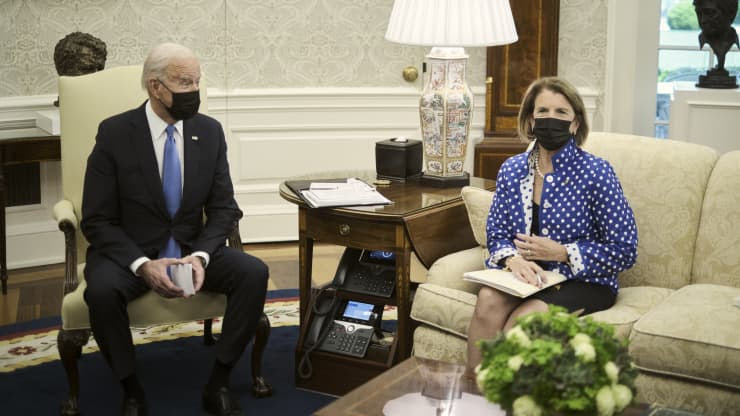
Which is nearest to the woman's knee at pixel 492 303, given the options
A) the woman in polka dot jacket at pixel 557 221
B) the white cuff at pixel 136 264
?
the woman in polka dot jacket at pixel 557 221

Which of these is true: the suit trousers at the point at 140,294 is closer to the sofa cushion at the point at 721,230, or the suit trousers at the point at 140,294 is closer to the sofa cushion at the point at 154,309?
the sofa cushion at the point at 154,309

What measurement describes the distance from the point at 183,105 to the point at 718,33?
118 inches

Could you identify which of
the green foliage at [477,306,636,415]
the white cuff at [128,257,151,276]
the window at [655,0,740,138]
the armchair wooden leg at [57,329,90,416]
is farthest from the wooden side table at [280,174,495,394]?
the window at [655,0,740,138]

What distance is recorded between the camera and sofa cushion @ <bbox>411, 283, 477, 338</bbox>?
116 inches

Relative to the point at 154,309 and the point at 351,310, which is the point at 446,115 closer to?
the point at 351,310

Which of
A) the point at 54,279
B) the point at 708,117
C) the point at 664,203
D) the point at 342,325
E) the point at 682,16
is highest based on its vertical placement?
the point at 682,16

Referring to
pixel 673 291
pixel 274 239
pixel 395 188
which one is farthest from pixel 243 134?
pixel 673 291

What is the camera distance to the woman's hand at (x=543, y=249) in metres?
2.90

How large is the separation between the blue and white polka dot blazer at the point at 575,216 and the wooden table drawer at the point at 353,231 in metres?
0.33

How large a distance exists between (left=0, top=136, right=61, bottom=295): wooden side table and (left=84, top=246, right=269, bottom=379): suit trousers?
1.27 metres

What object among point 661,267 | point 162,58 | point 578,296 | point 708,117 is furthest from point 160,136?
point 708,117

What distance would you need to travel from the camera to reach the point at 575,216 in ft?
9.61

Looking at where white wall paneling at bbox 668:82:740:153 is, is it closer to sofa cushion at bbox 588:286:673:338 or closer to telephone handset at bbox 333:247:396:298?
sofa cushion at bbox 588:286:673:338

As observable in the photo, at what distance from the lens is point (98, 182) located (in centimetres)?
311
